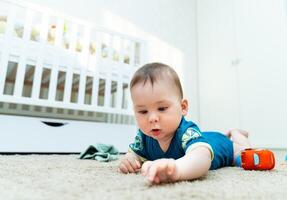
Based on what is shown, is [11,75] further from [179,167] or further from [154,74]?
[179,167]

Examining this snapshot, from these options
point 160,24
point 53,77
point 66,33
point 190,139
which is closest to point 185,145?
point 190,139

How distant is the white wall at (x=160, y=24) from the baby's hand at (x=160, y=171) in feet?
6.45

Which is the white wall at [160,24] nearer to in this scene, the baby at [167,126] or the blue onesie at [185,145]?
the blue onesie at [185,145]

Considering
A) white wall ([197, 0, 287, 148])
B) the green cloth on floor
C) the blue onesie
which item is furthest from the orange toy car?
white wall ([197, 0, 287, 148])

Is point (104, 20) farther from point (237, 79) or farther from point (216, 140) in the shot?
point (216, 140)

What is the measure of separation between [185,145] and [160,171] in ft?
0.54

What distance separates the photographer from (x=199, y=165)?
0.49 metres

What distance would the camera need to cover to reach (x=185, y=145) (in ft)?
1.87

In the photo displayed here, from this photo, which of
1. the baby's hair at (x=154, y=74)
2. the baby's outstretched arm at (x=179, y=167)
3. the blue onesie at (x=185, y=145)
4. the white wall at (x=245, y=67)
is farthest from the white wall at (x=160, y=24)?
the baby's outstretched arm at (x=179, y=167)

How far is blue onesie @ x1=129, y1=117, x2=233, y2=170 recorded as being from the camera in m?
0.57

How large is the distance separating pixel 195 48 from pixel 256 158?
213cm

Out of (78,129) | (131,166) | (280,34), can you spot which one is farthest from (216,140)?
(280,34)

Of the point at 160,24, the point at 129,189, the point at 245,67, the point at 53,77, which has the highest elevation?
the point at 160,24

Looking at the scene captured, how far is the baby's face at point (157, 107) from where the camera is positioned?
57 centimetres
